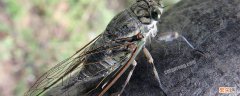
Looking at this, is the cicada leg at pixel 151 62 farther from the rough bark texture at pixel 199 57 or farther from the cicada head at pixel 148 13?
the cicada head at pixel 148 13

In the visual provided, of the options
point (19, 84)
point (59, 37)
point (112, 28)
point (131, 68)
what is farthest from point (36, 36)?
point (131, 68)

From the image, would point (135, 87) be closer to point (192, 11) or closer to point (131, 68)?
point (131, 68)

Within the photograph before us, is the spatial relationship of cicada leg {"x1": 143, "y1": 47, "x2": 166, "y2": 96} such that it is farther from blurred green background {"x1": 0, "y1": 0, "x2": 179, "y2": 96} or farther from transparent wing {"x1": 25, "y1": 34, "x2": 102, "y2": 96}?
blurred green background {"x1": 0, "y1": 0, "x2": 179, "y2": 96}

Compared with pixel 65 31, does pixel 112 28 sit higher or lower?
lower

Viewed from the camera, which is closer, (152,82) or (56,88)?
(152,82)

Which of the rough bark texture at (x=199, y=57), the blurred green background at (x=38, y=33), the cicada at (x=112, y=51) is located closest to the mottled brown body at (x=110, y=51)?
the cicada at (x=112, y=51)

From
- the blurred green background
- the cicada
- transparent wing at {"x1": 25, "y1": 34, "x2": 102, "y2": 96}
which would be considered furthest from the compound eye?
the blurred green background
